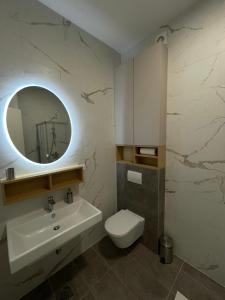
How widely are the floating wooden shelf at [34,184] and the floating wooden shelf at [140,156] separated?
71 cm

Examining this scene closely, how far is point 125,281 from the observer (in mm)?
1451

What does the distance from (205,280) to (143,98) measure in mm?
2017

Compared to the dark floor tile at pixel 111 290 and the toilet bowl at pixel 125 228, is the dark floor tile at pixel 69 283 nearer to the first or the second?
the dark floor tile at pixel 111 290

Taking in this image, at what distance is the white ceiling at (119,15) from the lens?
1.34 metres

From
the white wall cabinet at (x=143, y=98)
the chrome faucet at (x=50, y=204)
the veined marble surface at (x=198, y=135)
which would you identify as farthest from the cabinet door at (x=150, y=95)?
the chrome faucet at (x=50, y=204)

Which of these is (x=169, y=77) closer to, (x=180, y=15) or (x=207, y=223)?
(x=180, y=15)

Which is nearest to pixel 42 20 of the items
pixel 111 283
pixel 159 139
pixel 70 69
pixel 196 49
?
pixel 70 69

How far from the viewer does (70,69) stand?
61.2 inches

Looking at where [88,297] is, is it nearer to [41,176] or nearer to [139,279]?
[139,279]

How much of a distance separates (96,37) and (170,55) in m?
0.93

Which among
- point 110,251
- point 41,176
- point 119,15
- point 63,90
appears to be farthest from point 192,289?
point 119,15

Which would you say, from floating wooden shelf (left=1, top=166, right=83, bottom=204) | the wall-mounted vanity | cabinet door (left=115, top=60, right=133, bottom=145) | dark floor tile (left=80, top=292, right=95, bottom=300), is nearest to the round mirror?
the wall-mounted vanity

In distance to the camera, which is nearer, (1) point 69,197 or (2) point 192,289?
(2) point 192,289

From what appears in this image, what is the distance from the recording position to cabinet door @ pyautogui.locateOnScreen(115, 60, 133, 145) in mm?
1818
